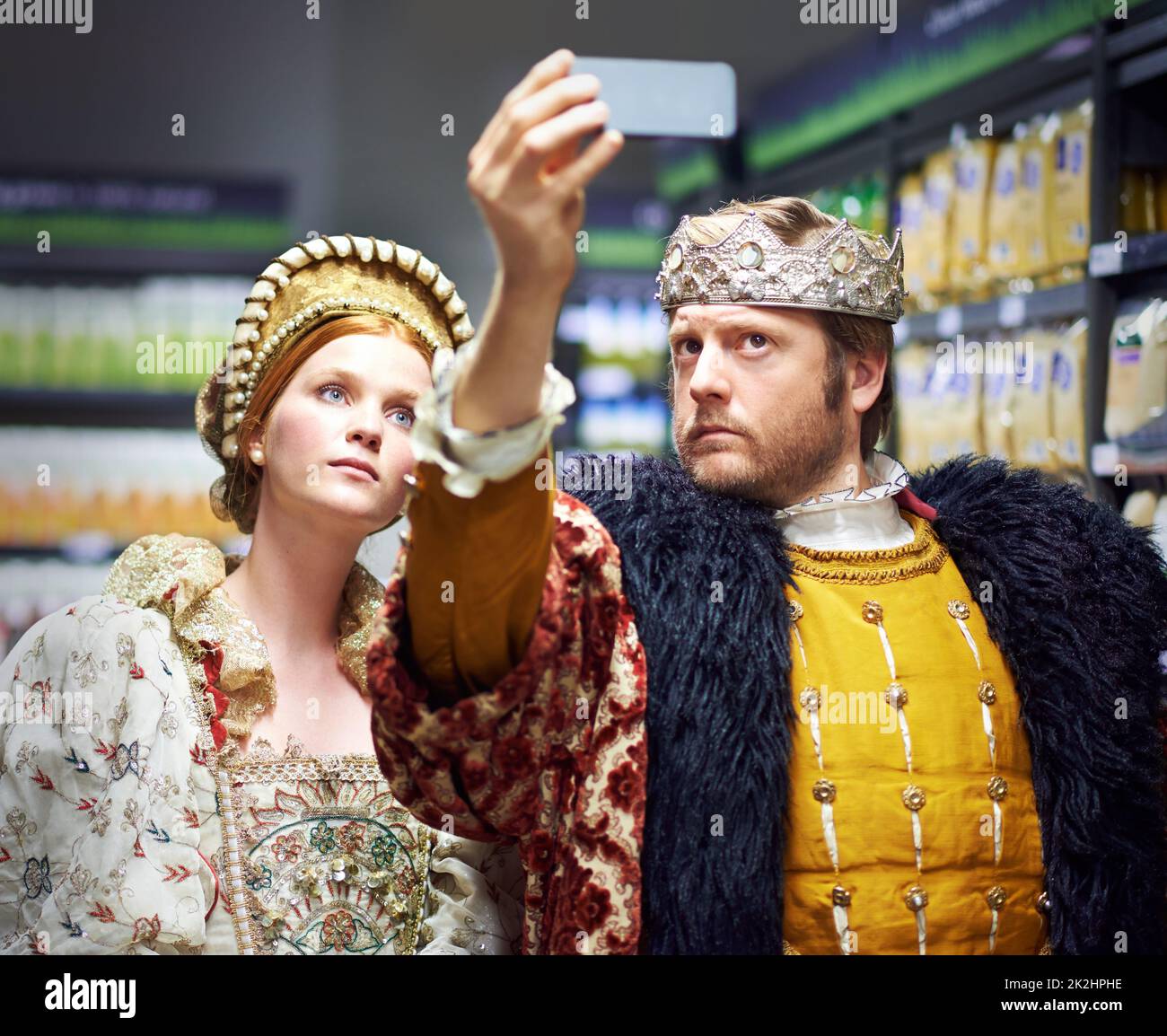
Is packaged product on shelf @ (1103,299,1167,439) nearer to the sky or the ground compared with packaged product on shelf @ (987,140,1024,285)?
nearer to the ground

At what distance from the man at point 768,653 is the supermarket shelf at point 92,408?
2831 millimetres

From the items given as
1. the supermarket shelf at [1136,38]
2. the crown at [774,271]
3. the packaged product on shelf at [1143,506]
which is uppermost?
the supermarket shelf at [1136,38]

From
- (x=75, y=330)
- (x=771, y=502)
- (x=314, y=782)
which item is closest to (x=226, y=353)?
(x=314, y=782)

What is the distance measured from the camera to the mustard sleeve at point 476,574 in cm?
135

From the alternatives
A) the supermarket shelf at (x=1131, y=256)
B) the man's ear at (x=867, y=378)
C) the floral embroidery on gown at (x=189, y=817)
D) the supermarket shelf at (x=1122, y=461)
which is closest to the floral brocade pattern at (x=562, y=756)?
the floral embroidery on gown at (x=189, y=817)

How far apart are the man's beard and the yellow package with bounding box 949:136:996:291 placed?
201 cm

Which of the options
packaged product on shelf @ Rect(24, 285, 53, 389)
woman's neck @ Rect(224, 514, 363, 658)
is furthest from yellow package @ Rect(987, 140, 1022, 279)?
packaged product on shelf @ Rect(24, 285, 53, 389)

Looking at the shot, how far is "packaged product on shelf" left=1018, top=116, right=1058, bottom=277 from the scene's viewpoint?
3.49m

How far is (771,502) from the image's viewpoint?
6.26 feet

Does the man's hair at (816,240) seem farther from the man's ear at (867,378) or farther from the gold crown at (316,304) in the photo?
the gold crown at (316,304)

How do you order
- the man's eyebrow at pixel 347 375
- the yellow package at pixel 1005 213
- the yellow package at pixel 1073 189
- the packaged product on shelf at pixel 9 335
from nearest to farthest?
the man's eyebrow at pixel 347 375, the yellow package at pixel 1073 189, the yellow package at pixel 1005 213, the packaged product on shelf at pixel 9 335

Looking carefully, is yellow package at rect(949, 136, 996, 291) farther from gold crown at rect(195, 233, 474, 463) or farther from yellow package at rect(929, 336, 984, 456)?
gold crown at rect(195, 233, 474, 463)

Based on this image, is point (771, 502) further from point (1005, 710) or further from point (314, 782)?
point (314, 782)
